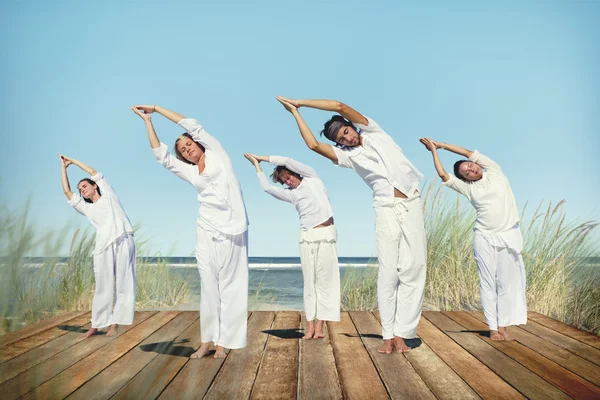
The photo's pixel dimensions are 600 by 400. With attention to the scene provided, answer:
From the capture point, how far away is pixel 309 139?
3033 millimetres

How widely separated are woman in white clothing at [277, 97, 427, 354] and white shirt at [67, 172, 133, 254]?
6.23 feet

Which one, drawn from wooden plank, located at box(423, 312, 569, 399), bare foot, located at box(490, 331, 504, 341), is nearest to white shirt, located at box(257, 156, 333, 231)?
wooden plank, located at box(423, 312, 569, 399)

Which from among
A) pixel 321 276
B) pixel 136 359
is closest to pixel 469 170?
pixel 321 276

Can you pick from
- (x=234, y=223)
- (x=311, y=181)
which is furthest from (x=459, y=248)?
(x=234, y=223)

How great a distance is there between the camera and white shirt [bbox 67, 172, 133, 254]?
419 centimetres

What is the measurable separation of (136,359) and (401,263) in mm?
1700

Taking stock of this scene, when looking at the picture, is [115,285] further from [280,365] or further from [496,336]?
[496,336]

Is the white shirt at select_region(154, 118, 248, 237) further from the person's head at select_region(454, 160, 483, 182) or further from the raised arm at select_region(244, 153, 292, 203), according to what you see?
the person's head at select_region(454, 160, 483, 182)

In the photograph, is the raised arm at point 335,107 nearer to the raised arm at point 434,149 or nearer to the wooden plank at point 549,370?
the raised arm at point 434,149

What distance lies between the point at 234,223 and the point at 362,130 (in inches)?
39.2

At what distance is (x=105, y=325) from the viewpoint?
416 cm

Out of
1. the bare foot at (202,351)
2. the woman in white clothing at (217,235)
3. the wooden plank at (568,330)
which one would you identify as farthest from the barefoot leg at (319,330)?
the wooden plank at (568,330)

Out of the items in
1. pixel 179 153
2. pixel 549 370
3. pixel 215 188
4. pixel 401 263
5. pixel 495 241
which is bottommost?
pixel 549 370

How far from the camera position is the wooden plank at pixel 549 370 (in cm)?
255
